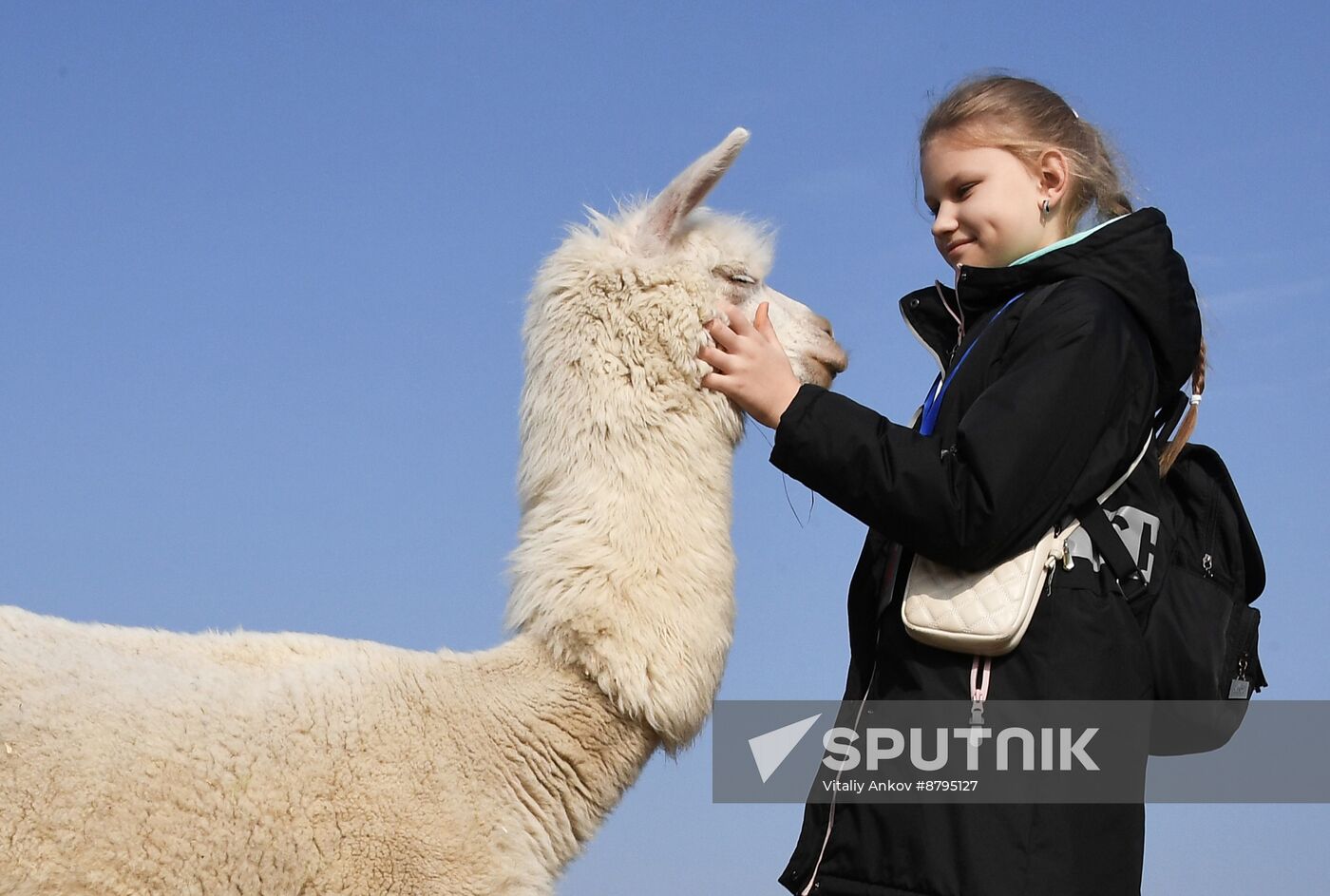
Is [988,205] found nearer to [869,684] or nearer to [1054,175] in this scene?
[1054,175]

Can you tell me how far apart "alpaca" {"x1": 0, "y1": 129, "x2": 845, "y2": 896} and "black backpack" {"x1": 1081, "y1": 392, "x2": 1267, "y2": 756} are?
764 mm

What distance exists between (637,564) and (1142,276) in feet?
3.39

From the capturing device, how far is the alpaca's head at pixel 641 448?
2439 millimetres

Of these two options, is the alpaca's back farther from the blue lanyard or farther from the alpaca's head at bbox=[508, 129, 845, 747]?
the blue lanyard

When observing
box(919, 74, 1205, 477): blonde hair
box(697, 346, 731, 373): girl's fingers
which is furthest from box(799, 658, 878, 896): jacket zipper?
box(919, 74, 1205, 477): blonde hair

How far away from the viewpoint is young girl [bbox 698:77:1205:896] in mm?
1979

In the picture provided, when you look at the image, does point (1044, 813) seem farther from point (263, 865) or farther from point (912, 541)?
point (263, 865)

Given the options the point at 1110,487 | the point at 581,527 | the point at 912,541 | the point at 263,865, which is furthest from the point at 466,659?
the point at 1110,487

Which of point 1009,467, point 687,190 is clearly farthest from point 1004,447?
point 687,190

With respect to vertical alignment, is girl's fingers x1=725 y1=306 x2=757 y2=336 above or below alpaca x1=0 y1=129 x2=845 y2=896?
above

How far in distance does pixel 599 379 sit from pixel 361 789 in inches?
35.1

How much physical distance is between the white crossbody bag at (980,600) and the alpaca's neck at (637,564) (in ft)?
1.74

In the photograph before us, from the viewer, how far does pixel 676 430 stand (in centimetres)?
256

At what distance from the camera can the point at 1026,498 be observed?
1.98 meters
